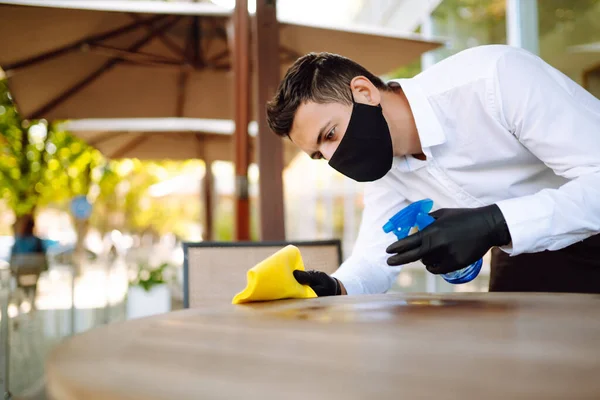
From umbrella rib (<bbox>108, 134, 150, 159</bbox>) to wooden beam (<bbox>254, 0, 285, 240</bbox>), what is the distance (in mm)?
4164

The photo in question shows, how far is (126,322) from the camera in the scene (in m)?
0.95

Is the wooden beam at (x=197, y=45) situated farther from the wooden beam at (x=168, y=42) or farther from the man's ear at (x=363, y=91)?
the man's ear at (x=363, y=91)

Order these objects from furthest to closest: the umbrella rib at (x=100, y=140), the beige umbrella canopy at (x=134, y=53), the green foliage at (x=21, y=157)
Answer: the green foliage at (x=21, y=157) < the umbrella rib at (x=100, y=140) < the beige umbrella canopy at (x=134, y=53)

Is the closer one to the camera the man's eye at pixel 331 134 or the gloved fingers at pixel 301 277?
the gloved fingers at pixel 301 277

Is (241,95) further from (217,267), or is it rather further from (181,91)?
(181,91)

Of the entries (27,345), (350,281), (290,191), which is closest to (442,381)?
(350,281)

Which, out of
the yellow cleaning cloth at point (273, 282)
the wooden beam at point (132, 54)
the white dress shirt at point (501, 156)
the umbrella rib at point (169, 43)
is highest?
the umbrella rib at point (169, 43)

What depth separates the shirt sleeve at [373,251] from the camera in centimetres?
177

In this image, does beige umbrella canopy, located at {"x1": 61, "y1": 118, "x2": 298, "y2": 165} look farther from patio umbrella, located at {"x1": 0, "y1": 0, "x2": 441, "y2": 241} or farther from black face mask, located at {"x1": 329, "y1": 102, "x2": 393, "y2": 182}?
black face mask, located at {"x1": 329, "y1": 102, "x2": 393, "y2": 182}

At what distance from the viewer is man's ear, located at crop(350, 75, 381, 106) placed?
1683 millimetres

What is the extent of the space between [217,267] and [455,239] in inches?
41.8

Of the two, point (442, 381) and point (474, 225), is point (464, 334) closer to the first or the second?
point (442, 381)

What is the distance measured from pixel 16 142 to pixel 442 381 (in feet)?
27.5

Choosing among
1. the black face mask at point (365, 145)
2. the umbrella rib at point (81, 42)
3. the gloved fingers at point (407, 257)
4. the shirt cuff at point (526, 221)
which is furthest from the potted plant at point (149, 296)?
the shirt cuff at point (526, 221)
